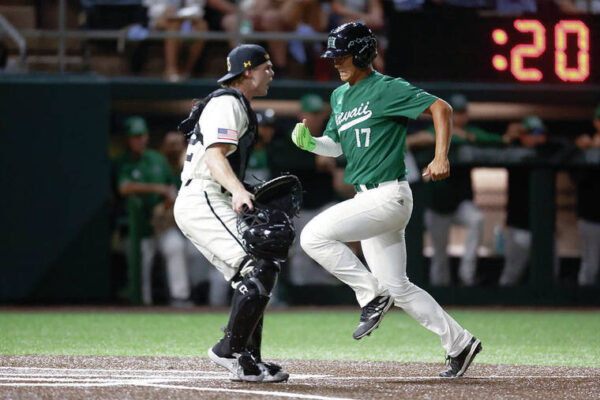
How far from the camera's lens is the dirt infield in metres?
4.75

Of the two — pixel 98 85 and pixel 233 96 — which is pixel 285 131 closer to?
pixel 98 85

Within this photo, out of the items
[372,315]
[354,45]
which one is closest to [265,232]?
[372,315]

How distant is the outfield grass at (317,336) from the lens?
7.16 metres

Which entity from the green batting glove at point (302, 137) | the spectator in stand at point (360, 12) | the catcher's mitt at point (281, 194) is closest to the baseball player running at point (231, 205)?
the catcher's mitt at point (281, 194)

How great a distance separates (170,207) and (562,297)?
444 centimetres

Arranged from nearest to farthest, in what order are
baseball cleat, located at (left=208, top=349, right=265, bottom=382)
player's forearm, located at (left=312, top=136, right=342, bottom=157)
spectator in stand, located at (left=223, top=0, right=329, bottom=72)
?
1. baseball cleat, located at (left=208, top=349, right=265, bottom=382)
2. player's forearm, located at (left=312, top=136, right=342, bottom=157)
3. spectator in stand, located at (left=223, top=0, right=329, bottom=72)

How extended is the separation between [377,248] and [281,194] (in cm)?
67

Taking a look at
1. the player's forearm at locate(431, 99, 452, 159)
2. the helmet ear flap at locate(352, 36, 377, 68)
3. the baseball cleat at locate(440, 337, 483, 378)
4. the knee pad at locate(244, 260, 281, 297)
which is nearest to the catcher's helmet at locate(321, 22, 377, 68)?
the helmet ear flap at locate(352, 36, 377, 68)

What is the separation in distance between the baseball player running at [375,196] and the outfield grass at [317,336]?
4.45 feet

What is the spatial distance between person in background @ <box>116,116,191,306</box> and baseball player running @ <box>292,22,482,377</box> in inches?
232

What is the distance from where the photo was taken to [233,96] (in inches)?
207

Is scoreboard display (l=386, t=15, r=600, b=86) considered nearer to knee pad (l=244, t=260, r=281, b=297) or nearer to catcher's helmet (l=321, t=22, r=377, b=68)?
catcher's helmet (l=321, t=22, r=377, b=68)

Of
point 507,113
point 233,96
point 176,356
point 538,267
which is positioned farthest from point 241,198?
point 507,113

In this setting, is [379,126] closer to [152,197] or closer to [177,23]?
[152,197]
